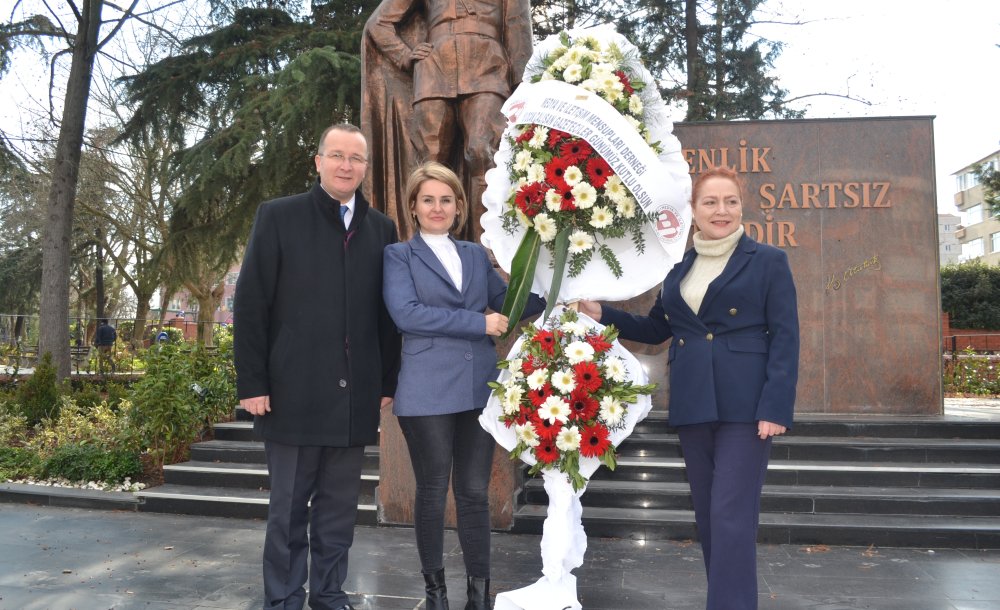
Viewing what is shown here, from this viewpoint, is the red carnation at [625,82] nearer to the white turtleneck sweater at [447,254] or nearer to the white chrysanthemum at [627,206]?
the white chrysanthemum at [627,206]

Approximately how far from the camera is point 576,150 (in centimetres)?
292

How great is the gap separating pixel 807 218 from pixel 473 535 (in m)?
6.03

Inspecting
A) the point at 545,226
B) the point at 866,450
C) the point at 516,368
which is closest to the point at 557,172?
the point at 545,226

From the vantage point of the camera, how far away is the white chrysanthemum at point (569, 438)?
2766 mm

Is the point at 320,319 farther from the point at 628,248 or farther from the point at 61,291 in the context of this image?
the point at 61,291

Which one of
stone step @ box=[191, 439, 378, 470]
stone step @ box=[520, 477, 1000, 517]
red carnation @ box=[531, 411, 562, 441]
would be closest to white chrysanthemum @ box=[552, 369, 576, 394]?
red carnation @ box=[531, 411, 562, 441]

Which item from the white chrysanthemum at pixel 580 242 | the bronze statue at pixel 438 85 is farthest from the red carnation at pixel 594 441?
the bronze statue at pixel 438 85

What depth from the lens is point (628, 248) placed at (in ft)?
10.3

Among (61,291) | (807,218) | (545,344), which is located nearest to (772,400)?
(545,344)

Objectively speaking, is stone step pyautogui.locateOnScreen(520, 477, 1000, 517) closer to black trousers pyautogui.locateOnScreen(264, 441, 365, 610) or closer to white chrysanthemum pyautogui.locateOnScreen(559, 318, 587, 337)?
black trousers pyautogui.locateOnScreen(264, 441, 365, 610)

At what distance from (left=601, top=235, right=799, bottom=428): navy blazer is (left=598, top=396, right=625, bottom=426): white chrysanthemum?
206mm

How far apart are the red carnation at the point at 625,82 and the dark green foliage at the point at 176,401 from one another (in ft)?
16.8

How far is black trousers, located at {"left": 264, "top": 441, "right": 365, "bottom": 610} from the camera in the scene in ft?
9.70

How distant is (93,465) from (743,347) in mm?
5802
